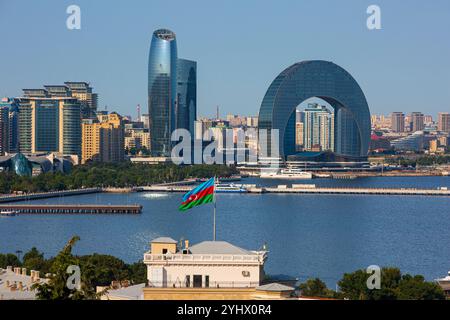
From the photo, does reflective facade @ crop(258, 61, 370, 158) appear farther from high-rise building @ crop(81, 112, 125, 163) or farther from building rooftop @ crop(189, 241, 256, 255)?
building rooftop @ crop(189, 241, 256, 255)

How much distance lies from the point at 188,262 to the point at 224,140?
225 ft

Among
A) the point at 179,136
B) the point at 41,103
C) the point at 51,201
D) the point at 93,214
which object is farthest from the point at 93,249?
the point at 179,136

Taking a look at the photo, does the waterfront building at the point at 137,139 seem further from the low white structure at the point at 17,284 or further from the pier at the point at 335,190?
the low white structure at the point at 17,284

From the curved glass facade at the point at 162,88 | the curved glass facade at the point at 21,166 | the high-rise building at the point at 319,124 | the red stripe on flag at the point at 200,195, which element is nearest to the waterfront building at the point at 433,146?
the high-rise building at the point at 319,124

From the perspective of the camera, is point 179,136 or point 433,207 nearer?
point 433,207

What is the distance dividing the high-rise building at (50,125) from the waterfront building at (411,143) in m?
36.8

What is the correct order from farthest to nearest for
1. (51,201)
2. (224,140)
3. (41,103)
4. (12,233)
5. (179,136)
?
1. (224,140)
2. (179,136)
3. (41,103)
4. (51,201)
5. (12,233)

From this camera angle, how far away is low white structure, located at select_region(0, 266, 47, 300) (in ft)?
28.1

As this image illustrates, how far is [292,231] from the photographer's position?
23.1 m

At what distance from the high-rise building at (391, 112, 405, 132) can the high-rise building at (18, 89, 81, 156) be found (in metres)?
56.4

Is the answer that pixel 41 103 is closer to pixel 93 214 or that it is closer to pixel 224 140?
pixel 224 140

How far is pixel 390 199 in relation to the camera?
122 ft

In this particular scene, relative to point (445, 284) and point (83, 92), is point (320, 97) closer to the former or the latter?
point (83, 92)

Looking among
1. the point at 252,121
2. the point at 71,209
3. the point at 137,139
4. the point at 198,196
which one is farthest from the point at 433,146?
the point at 198,196
